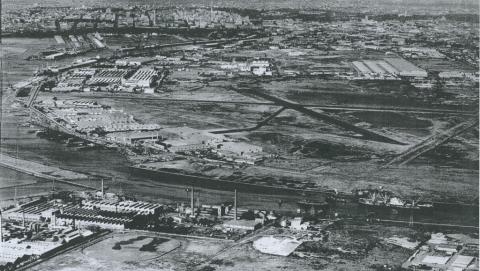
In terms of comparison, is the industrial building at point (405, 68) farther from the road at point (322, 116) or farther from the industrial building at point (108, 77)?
the industrial building at point (108, 77)

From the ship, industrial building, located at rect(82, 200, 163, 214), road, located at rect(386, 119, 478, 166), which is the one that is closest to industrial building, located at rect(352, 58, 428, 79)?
road, located at rect(386, 119, 478, 166)

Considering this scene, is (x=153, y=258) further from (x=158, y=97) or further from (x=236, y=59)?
(x=236, y=59)

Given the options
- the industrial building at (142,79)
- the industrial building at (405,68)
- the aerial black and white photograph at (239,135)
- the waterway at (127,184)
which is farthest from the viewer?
the industrial building at (405,68)

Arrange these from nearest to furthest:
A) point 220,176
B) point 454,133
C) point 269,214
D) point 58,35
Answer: point 269,214, point 220,176, point 454,133, point 58,35

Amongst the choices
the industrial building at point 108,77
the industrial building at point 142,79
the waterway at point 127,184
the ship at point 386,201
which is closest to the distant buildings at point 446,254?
the waterway at point 127,184

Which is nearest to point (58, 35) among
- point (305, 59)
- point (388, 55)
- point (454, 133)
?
point (305, 59)

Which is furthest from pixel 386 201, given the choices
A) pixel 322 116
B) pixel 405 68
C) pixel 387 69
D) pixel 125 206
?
pixel 387 69
